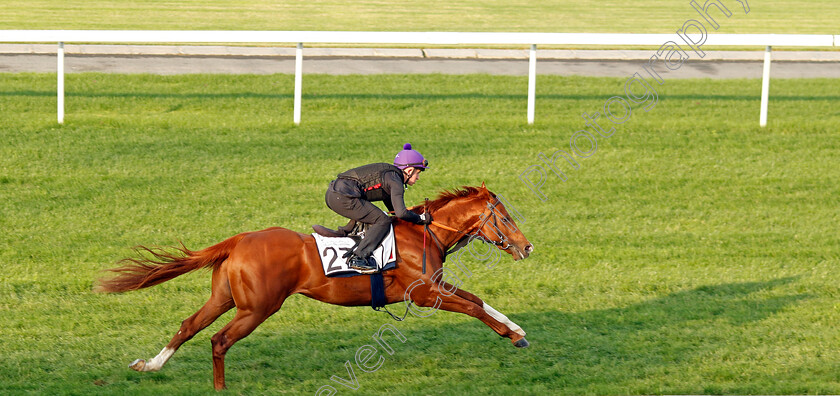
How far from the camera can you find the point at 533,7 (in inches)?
1197

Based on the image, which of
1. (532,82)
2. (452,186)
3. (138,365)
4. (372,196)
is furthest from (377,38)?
(138,365)

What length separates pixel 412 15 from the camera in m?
27.8

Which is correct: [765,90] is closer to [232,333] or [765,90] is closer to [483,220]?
[483,220]

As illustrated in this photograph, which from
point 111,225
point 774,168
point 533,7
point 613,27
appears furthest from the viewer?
point 533,7

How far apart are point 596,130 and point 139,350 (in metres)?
8.22

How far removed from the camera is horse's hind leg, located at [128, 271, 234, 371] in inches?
264

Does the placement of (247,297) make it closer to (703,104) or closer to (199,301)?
(199,301)

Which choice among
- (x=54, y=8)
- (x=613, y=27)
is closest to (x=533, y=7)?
(x=613, y=27)

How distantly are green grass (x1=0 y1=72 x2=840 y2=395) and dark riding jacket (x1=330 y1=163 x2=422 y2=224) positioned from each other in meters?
1.26

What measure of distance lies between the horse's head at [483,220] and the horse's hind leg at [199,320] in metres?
1.61

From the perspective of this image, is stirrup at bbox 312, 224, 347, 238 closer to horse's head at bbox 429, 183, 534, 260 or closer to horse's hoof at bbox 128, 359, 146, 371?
horse's head at bbox 429, 183, 534, 260

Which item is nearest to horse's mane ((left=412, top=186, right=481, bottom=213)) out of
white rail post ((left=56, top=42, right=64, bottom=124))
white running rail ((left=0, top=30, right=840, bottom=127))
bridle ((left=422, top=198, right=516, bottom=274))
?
bridle ((left=422, top=198, right=516, bottom=274))

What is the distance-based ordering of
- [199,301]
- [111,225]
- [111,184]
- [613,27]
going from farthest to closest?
[613,27], [111,184], [111,225], [199,301]

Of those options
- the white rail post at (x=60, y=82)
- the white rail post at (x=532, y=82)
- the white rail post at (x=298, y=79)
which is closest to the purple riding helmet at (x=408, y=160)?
the white rail post at (x=298, y=79)
